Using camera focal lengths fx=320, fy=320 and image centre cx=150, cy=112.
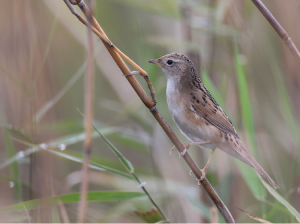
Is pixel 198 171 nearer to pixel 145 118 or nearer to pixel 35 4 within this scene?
pixel 145 118

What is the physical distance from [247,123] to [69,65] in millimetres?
2588

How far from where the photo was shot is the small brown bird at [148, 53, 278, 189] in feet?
8.16

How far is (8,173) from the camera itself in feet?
8.16

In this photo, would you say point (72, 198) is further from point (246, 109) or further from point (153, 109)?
point (246, 109)

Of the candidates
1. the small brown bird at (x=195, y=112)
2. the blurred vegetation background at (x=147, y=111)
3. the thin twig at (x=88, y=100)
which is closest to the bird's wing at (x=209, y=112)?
the small brown bird at (x=195, y=112)

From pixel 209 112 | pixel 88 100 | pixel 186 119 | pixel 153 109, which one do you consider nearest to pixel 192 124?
pixel 186 119

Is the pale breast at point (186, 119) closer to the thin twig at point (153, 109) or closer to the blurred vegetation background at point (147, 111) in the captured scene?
the blurred vegetation background at point (147, 111)

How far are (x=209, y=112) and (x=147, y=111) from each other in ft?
2.63

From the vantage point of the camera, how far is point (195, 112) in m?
2.55

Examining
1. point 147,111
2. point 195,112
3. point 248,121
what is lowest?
point 248,121

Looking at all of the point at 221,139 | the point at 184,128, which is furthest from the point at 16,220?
the point at 221,139

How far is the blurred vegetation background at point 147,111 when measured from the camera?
2.21 metres

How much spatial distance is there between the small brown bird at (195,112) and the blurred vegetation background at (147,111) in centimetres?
15

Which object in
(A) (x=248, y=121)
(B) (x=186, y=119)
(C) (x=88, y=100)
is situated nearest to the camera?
(C) (x=88, y=100)
